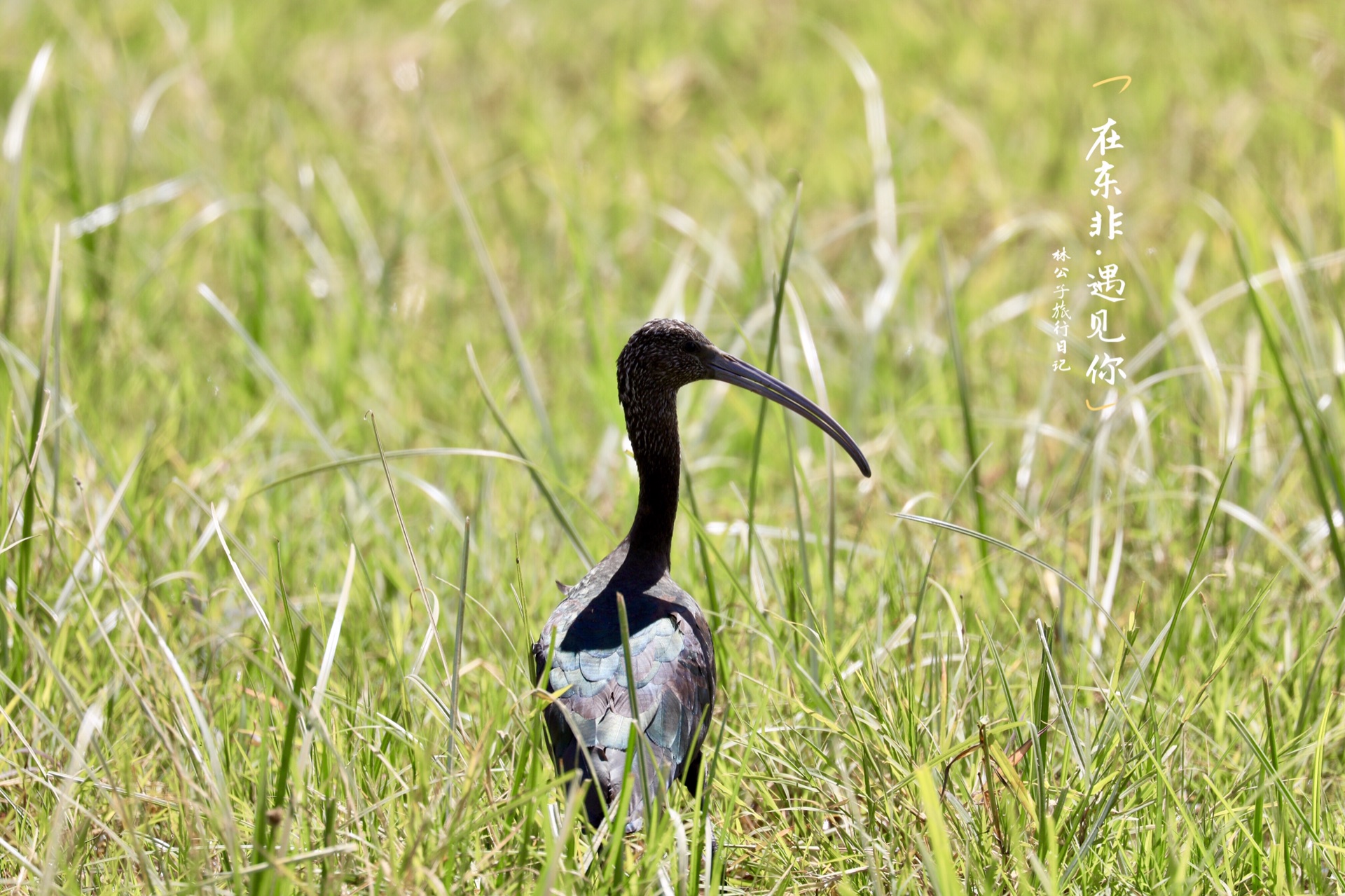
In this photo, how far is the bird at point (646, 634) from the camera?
103 inches

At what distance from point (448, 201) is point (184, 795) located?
5.06m

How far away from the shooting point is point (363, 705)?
298 cm

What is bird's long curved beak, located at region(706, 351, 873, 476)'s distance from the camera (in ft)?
10.4

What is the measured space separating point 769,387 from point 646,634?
728 mm

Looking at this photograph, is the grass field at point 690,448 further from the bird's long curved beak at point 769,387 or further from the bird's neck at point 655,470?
the bird's long curved beak at point 769,387

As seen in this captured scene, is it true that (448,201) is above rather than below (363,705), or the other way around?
above

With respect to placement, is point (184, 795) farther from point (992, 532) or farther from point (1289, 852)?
point (992, 532)

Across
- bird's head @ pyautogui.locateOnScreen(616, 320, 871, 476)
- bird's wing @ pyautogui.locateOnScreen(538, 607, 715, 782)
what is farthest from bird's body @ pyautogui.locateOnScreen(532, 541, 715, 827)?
bird's head @ pyautogui.locateOnScreen(616, 320, 871, 476)

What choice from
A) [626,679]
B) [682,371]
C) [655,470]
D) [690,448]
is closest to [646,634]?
[626,679]

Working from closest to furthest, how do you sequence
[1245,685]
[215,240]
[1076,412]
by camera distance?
[1245,685] → [1076,412] → [215,240]

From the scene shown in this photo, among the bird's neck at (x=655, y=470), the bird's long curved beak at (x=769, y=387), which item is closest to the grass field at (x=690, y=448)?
the bird's neck at (x=655, y=470)

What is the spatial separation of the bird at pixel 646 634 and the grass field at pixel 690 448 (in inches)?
3.9

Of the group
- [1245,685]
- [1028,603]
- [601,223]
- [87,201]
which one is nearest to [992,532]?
[1028,603]

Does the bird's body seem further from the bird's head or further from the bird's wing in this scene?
the bird's head
